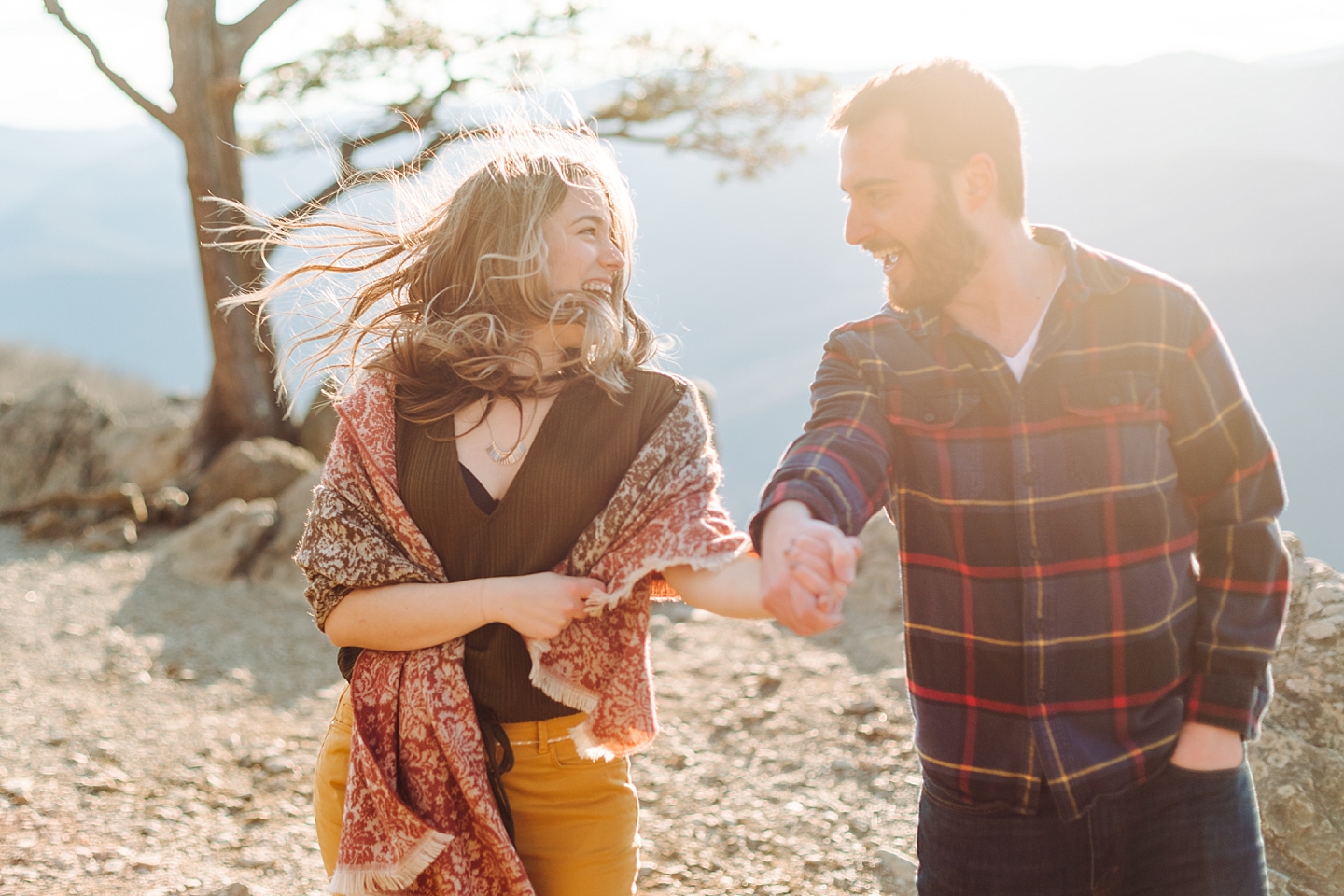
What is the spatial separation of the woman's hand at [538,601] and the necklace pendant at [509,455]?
21 cm

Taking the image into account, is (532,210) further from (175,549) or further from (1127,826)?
(175,549)

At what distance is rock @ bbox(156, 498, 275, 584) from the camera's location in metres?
5.93

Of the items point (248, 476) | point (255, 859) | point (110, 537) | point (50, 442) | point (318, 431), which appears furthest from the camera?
point (318, 431)

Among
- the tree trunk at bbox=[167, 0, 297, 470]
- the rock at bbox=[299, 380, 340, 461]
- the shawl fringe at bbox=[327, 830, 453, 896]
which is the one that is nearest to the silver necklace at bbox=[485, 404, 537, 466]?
the shawl fringe at bbox=[327, 830, 453, 896]

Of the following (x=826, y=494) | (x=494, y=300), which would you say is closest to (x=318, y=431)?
(x=494, y=300)

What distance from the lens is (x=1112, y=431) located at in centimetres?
156

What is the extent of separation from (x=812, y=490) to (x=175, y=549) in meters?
5.76

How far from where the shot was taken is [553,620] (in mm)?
1495

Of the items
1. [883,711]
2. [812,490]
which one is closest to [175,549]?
[883,711]

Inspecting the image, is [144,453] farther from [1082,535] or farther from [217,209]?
[1082,535]

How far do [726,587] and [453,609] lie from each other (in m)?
0.43

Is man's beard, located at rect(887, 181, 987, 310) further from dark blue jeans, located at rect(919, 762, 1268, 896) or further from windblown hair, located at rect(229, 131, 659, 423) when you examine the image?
dark blue jeans, located at rect(919, 762, 1268, 896)

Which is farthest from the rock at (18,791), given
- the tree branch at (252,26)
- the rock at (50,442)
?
the tree branch at (252,26)

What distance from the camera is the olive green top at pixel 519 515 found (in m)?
1.61
